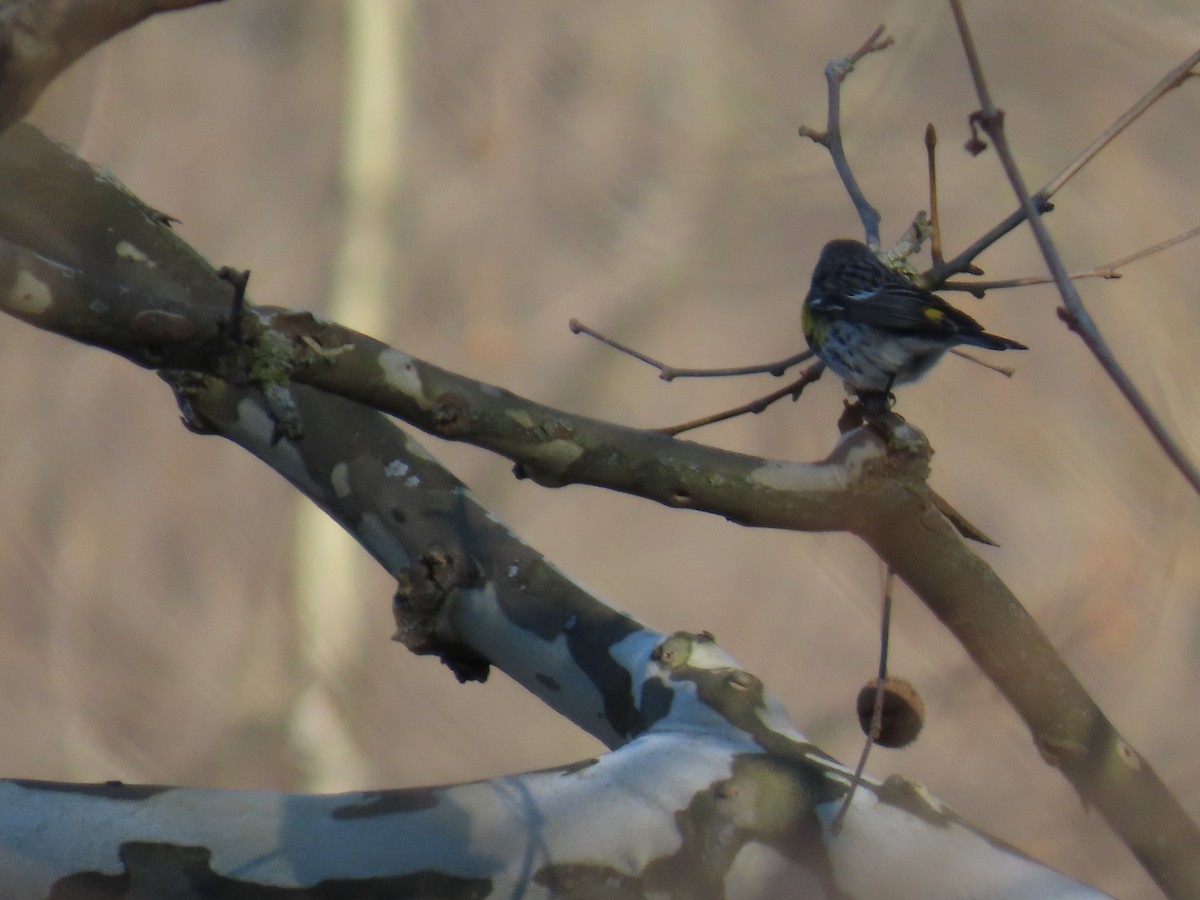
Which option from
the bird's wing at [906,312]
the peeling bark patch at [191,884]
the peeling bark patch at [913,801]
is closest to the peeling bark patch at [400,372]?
the peeling bark patch at [191,884]

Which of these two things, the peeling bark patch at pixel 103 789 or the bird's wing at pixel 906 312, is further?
the bird's wing at pixel 906 312

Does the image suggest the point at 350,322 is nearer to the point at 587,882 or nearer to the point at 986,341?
the point at 986,341

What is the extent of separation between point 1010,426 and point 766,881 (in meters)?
1.77

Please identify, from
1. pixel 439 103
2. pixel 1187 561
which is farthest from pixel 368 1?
pixel 1187 561

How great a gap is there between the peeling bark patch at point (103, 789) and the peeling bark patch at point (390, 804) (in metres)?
0.10

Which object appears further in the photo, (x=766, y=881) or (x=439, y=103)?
(x=439, y=103)

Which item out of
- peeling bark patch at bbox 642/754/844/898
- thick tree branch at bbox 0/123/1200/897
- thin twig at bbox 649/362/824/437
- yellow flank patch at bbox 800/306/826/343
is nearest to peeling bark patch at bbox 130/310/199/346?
thick tree branch at bbox 0/123/1200/897

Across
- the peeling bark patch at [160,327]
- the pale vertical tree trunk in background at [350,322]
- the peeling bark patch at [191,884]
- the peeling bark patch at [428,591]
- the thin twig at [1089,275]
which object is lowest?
the peeling bark patch at [191,884]

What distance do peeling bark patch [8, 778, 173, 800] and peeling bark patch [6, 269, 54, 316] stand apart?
0.95ft

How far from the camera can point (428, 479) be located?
0.92m

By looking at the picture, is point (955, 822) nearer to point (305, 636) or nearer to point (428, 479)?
point (428, 479)

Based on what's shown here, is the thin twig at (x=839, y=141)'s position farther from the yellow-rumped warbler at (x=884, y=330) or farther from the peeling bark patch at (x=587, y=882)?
the peeling bark patch at (x=587, y=882)

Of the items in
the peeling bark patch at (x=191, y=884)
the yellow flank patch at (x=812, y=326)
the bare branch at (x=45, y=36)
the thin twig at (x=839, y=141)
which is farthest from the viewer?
the yellow flank patch at (x=812, y=326)

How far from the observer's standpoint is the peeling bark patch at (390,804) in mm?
624
